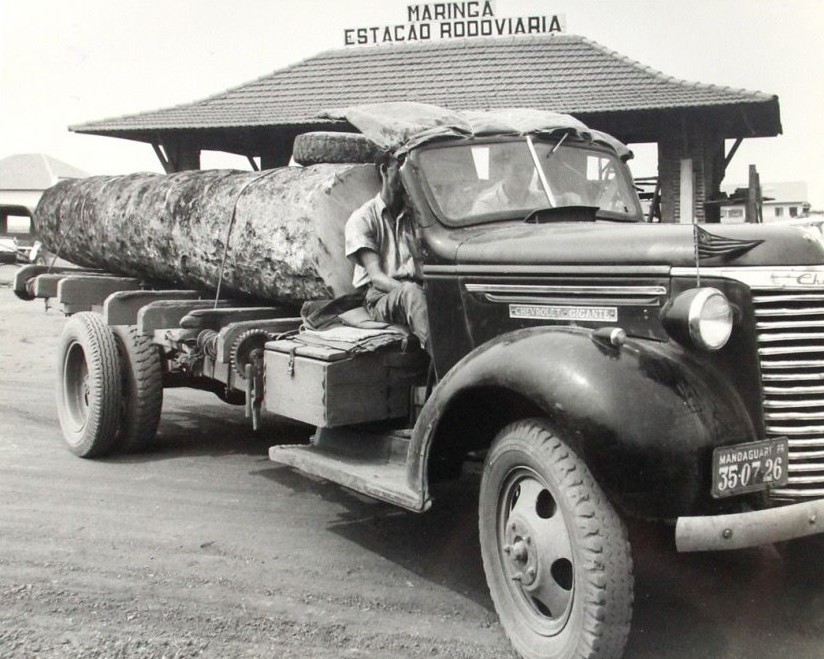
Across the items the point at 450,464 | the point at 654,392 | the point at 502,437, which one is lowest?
the point at 450,464

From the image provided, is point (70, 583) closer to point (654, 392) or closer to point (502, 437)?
point (502, 437)

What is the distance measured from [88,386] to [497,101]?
1138 cm

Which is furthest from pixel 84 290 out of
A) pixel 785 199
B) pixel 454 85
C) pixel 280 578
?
pixel 785 199

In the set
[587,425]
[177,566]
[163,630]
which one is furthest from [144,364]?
[587,425]

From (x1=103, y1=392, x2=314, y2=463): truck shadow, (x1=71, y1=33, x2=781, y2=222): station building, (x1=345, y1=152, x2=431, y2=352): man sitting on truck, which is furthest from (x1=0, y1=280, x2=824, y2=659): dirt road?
(x1=71, y1=33, x2=781, y2=222): station building

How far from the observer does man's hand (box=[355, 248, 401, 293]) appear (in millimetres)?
4605

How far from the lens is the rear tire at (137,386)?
6.02m

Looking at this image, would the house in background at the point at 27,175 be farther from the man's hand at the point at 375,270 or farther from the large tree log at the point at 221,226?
the man's hand at the point at 375,270

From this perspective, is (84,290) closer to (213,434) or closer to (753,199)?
(213,434)

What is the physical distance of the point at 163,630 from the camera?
3.38 m

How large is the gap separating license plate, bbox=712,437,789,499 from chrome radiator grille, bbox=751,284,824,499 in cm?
6

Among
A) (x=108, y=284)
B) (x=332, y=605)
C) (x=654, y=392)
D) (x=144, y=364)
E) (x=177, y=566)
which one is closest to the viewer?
(x=654, y=392)

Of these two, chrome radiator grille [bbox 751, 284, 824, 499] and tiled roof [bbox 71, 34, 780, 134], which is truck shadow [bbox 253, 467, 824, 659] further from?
tiled roof [bbox 71, 34, 780, 134]

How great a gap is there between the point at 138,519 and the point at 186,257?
82.0 inches
